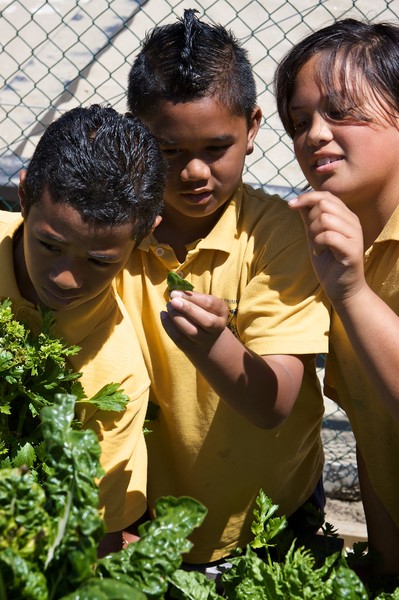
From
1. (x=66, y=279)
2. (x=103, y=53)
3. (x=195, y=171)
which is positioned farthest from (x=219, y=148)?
(x=103, y=53)

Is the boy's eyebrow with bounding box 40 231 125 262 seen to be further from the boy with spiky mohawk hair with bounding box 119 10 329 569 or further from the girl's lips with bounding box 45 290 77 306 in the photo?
the boy with spiky mohawk hair with bounding box 119 10 329 569

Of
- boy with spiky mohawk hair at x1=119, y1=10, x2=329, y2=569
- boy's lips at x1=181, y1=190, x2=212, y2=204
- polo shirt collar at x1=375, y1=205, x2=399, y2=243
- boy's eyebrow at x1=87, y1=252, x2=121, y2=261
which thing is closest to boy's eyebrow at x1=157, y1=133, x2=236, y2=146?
boy with spiky mohawk hair at x1=119, y1=10, x2=329, y2=569

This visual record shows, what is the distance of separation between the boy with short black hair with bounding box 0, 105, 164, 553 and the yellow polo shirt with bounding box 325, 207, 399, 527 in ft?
1.86

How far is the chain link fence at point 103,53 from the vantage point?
22.0ft

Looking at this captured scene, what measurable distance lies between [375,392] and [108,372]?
73 cm

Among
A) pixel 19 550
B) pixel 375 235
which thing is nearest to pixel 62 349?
pixel 19 550

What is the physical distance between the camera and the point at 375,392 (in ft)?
8.18

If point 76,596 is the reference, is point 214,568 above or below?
below

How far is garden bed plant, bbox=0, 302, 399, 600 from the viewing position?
151 cm

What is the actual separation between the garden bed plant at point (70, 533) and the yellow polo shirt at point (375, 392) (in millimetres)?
540

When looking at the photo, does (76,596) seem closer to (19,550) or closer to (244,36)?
(19,550)

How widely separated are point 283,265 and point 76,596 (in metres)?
1.18

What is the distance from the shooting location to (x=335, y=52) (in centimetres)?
246

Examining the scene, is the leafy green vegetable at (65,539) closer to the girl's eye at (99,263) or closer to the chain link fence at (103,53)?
the girl's eye at (99,263)
